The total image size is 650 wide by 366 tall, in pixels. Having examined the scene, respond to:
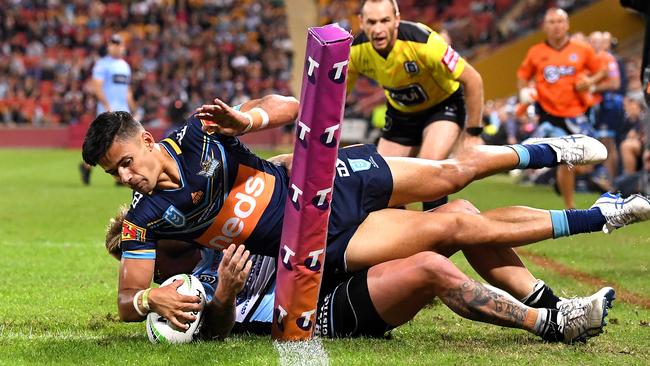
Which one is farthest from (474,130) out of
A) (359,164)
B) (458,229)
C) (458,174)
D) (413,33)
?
(458,229)

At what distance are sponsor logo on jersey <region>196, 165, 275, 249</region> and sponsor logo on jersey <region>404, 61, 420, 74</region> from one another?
327cm

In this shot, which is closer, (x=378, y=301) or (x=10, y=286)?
(x=378, y=301)

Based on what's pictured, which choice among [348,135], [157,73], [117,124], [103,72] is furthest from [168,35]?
[117,124]

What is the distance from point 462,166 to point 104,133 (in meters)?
2.17

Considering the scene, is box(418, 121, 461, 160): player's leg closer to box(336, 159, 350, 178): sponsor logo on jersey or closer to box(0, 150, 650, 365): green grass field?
box(0, 150, 650, 365): green grass field

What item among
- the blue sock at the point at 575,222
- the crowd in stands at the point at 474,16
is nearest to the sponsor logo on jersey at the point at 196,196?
the blue sock at the point at 575,222

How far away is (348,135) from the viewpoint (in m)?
25.7

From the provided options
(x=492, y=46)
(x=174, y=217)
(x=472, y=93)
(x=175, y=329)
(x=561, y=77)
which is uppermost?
(x=472, y=93)

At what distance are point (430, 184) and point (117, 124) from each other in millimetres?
1900

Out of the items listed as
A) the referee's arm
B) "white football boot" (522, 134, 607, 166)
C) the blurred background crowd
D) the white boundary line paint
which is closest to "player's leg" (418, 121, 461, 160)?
the referee's arm

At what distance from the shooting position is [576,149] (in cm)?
644

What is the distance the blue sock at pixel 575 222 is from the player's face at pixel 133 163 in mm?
2209

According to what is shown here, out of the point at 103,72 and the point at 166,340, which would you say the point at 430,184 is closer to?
the point at 166,340

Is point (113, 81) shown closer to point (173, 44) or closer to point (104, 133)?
point (104, 133)
